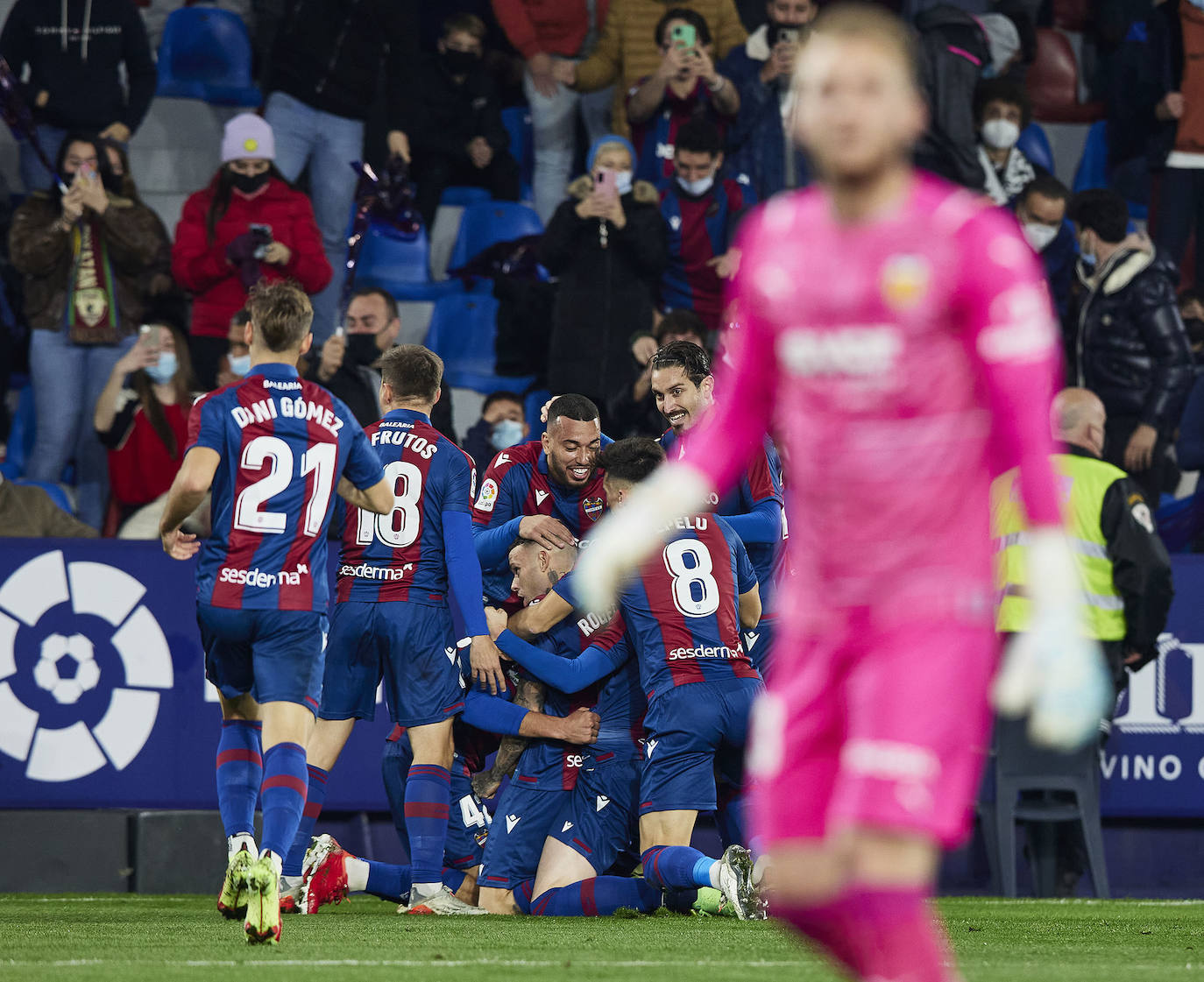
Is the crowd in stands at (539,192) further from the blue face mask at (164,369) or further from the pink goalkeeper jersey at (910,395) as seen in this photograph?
the pink goalkeeper jersey at (910,395)

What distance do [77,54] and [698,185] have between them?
13.2 ft

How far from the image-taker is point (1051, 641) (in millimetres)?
2564

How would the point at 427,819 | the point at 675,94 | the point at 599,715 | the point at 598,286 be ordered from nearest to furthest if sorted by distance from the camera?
1. the point at 427,819
2. the point at 599,715
3. the point at 598,286
4. the point at 675,94

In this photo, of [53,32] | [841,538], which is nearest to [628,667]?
[841,538]

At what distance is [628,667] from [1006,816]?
244 centimetres

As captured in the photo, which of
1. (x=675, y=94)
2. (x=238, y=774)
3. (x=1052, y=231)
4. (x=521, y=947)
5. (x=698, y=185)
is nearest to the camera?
(x=521, y=947)

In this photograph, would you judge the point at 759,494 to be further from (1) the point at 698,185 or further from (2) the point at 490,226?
(2) the point at 490,226

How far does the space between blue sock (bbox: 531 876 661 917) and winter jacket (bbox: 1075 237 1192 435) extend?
4605 mm

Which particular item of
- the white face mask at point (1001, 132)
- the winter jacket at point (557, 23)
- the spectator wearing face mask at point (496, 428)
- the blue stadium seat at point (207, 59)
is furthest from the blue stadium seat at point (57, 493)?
the white face mask at point (1001, 132)

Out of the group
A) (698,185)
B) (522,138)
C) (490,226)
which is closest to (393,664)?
(698,185)

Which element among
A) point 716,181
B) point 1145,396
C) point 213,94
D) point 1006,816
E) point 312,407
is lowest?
point 1006,816

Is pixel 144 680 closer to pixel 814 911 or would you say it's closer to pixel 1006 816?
pixel 1006 816

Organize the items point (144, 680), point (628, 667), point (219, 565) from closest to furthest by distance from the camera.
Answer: point (219, 565), point (628, 667), point (144, 680)

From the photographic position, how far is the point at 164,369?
9.48m
